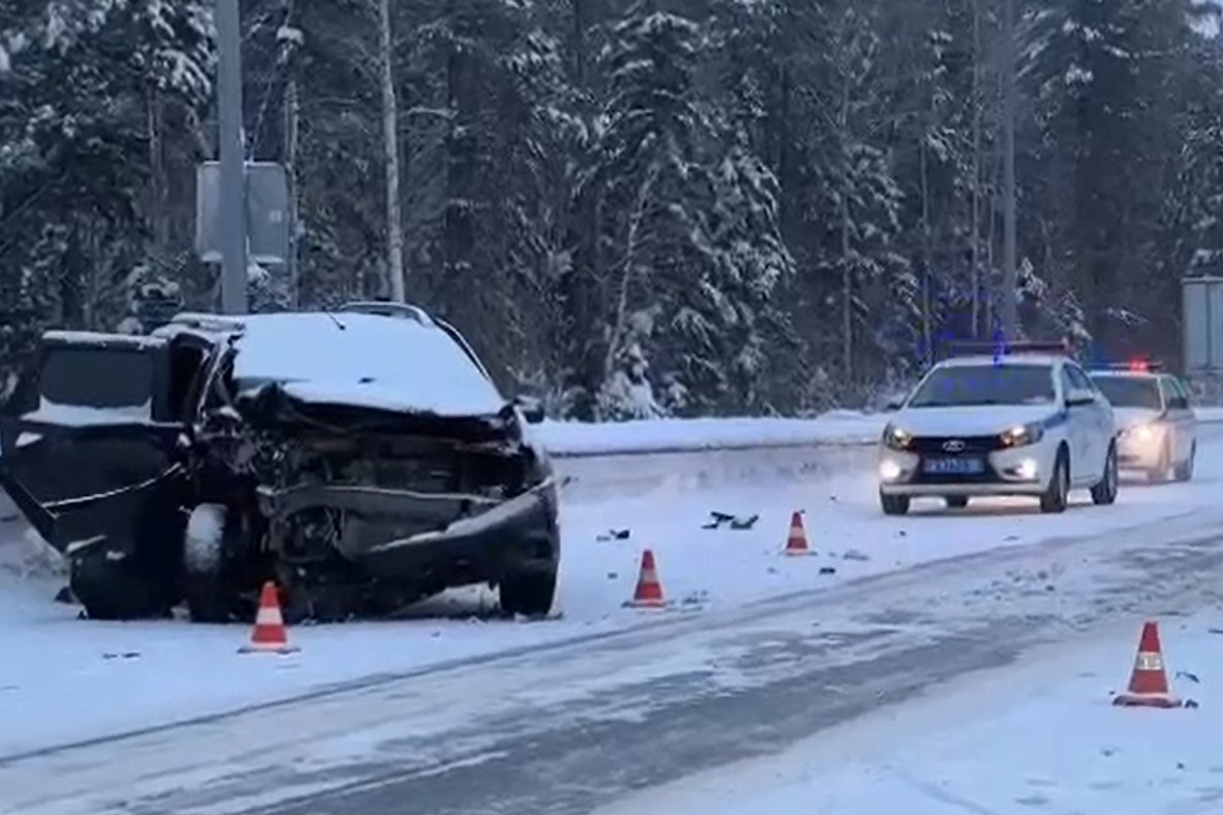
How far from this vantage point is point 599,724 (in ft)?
34.5

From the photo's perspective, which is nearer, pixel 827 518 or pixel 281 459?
pixel 281 459

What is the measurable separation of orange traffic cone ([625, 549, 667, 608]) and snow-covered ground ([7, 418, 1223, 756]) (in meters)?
0.12

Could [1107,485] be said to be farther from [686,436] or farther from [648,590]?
[648,590]

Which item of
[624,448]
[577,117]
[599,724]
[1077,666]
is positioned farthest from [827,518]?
[577,117]

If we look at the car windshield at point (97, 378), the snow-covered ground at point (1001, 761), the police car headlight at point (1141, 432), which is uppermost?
the car windshield at point (97, 378)

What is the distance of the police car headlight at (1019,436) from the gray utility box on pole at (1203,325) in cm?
2593

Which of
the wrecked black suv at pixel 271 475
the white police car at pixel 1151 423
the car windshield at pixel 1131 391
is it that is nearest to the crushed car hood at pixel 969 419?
the white police car at pixel 1151 423

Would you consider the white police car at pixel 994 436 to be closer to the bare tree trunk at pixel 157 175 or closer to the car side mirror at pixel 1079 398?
the car side mirror at pixel 1079 398

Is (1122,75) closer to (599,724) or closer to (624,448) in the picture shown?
(624,448)

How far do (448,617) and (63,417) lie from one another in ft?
8.55

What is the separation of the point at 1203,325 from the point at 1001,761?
4147cm

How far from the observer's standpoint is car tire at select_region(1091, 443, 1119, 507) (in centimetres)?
2553

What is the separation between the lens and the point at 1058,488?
2367 cm

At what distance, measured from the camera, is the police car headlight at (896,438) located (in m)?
23.4
